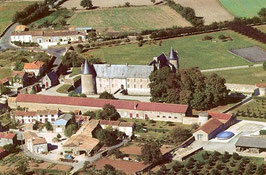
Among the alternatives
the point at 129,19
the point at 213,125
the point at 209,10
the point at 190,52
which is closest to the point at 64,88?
the point at 213,125

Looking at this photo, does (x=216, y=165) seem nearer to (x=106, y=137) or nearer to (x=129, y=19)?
(x=106, y=137)

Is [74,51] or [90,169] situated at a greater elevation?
[74,51]

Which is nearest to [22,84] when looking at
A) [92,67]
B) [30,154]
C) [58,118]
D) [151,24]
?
[92,67]

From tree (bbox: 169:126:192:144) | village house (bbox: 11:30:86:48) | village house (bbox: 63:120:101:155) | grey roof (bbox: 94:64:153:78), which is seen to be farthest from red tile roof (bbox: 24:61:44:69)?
tree (bbox: 169:126:192:144)

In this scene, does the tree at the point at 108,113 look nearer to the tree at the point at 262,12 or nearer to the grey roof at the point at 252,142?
the grey roof at the point at 252,142

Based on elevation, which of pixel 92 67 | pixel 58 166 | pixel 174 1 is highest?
pixel 174 1

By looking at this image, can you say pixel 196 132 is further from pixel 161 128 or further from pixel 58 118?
pixel 58 118
